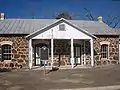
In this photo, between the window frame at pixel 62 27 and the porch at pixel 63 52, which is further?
the porch at pixel 63 52

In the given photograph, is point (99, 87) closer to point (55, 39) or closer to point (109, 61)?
point (55, 39)

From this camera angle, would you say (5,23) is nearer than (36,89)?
No

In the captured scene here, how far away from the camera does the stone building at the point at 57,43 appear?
772 inches

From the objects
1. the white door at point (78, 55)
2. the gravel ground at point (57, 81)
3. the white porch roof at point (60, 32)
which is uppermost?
the white porch roof at point (60, 32)

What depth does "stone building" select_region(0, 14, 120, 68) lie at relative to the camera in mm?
19609

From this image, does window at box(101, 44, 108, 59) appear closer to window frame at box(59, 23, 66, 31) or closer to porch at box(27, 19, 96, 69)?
porch at box(27, 19, 96, 69)

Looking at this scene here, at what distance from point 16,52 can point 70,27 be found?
18.1 ft

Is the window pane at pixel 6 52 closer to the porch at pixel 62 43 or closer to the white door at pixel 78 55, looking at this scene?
the porch at pixel 62 43

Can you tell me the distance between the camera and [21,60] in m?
20.0

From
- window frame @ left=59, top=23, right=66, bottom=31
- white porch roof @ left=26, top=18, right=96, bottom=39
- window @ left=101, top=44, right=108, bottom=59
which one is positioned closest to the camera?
white porch roof @ left=26, top=18, right=96, bottom=39

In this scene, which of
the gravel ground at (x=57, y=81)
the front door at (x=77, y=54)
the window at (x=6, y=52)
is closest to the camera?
the gravel ground at (x=57, y=81)

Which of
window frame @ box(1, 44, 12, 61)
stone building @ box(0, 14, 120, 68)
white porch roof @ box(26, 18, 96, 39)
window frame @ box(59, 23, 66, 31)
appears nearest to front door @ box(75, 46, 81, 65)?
stone building @ box(0, 14, 120, 68)

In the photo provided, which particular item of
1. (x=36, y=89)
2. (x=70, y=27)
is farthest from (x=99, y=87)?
(x=70, y=27)

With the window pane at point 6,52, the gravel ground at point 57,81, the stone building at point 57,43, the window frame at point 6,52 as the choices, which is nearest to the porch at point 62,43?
the stone building at point 57,43
